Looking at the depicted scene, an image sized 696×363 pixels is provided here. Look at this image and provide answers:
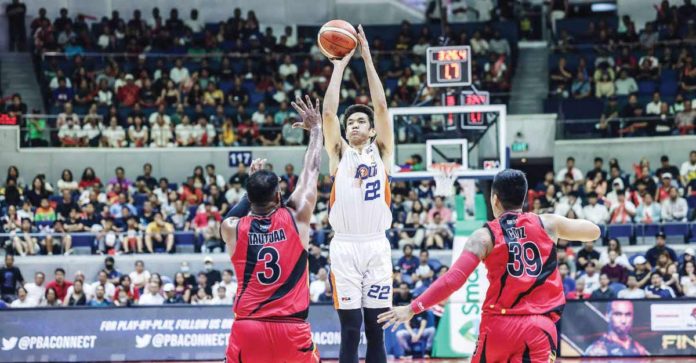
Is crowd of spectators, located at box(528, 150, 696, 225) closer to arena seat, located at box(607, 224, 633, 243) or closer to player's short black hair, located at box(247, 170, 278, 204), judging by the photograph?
→ arena seat, located at box(607, 224, 633, 243)

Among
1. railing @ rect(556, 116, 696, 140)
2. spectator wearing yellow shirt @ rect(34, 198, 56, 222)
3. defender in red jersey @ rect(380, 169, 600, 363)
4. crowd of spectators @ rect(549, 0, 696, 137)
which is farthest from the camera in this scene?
crowd of spectators @ rect(549, 0, 696, 137)

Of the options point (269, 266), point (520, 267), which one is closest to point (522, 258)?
point (520, 267)

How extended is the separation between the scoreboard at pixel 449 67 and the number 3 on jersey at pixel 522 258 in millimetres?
9363

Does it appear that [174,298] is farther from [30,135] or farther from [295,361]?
[295,361]

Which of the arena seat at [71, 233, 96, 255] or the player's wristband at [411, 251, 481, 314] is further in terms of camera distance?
the arena seat at [71, 233, 96, 255]

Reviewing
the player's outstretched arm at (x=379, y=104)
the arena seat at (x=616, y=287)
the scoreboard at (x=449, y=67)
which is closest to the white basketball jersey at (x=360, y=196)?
the player's outstretched arm at (x=379, y=104)

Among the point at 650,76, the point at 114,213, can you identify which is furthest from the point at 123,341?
the point at 650,76

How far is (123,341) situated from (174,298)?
1.75m

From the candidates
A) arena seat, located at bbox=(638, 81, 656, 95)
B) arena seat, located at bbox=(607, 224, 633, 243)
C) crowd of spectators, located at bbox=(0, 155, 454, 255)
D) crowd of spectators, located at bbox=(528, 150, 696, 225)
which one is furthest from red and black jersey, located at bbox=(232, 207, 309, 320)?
arena seat, located at bbox=(638, 81, 656, 95)

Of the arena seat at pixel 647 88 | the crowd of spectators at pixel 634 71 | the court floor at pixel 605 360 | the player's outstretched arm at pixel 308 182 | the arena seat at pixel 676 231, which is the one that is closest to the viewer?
the player's outstretched arm at pixel 308 182

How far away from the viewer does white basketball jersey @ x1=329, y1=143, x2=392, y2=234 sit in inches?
346

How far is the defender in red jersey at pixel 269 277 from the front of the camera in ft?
24.4

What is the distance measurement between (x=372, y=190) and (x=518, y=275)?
6.58 ft

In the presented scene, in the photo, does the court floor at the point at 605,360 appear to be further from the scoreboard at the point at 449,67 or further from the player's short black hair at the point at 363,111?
the player's short black hair at the point at 363,111
